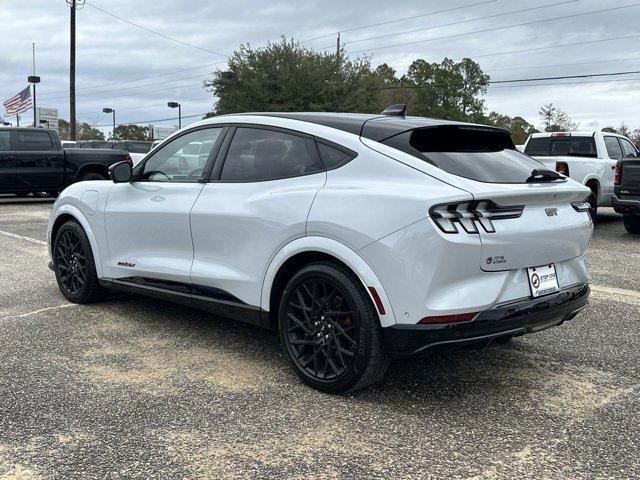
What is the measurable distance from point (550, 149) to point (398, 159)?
9983mm

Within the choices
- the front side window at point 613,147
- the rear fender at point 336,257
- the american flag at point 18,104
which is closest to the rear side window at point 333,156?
the rear fender at point 336,257

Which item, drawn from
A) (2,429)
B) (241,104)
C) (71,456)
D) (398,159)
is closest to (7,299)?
(2,429)

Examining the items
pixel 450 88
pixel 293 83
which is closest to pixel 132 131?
pixel 450 88

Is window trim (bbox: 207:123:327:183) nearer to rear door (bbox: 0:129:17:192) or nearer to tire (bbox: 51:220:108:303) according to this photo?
tire (bbox: 51:220:108:303)

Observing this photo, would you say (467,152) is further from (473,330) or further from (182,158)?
(182,158)

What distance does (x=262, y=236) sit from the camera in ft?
12.4

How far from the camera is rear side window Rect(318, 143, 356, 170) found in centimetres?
360

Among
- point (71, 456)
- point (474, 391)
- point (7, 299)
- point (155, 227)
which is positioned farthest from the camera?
point (7, 299)

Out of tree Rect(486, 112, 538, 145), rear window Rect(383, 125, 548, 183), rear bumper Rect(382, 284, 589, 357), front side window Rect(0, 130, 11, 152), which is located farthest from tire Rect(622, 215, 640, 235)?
tree Rect(486, 112, 538, 145)

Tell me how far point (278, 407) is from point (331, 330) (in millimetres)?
509

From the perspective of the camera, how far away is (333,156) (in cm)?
367

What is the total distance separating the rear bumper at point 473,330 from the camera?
10.3 ft

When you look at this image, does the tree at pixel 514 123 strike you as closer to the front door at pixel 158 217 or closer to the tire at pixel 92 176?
the tire at pixel 92 176

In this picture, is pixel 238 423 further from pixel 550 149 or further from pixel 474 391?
pixel 550 149
